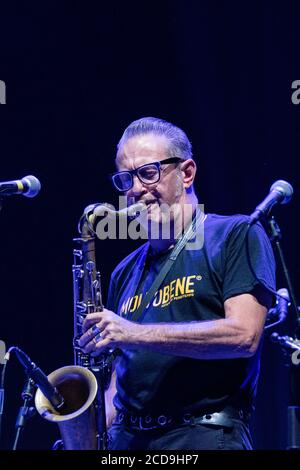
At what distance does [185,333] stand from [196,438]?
1.40 feet

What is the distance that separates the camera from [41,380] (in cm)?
303

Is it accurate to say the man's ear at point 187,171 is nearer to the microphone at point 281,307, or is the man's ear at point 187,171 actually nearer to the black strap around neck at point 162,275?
the black strap around neck at point 162,275

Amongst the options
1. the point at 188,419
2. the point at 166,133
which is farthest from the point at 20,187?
the point at 188,419

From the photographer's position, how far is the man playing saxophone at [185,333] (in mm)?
2840

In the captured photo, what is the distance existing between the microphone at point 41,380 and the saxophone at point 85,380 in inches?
2.1

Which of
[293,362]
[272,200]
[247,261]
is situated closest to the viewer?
[272,200]

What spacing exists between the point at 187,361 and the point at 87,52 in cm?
297

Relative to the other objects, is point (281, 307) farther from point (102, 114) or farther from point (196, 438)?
point (102, 114)

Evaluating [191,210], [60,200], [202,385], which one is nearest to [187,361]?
[202,385]

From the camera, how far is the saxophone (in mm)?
3107

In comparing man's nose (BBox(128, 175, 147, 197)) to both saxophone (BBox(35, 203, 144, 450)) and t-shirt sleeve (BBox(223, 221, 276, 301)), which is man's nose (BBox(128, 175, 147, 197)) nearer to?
saxophone (BBox(35, 203, 144, 450))

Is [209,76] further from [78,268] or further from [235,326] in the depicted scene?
[235,326]

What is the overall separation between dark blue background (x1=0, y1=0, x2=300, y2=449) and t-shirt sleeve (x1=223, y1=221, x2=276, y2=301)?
5.19 ft

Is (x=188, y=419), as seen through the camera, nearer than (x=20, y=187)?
Yes
